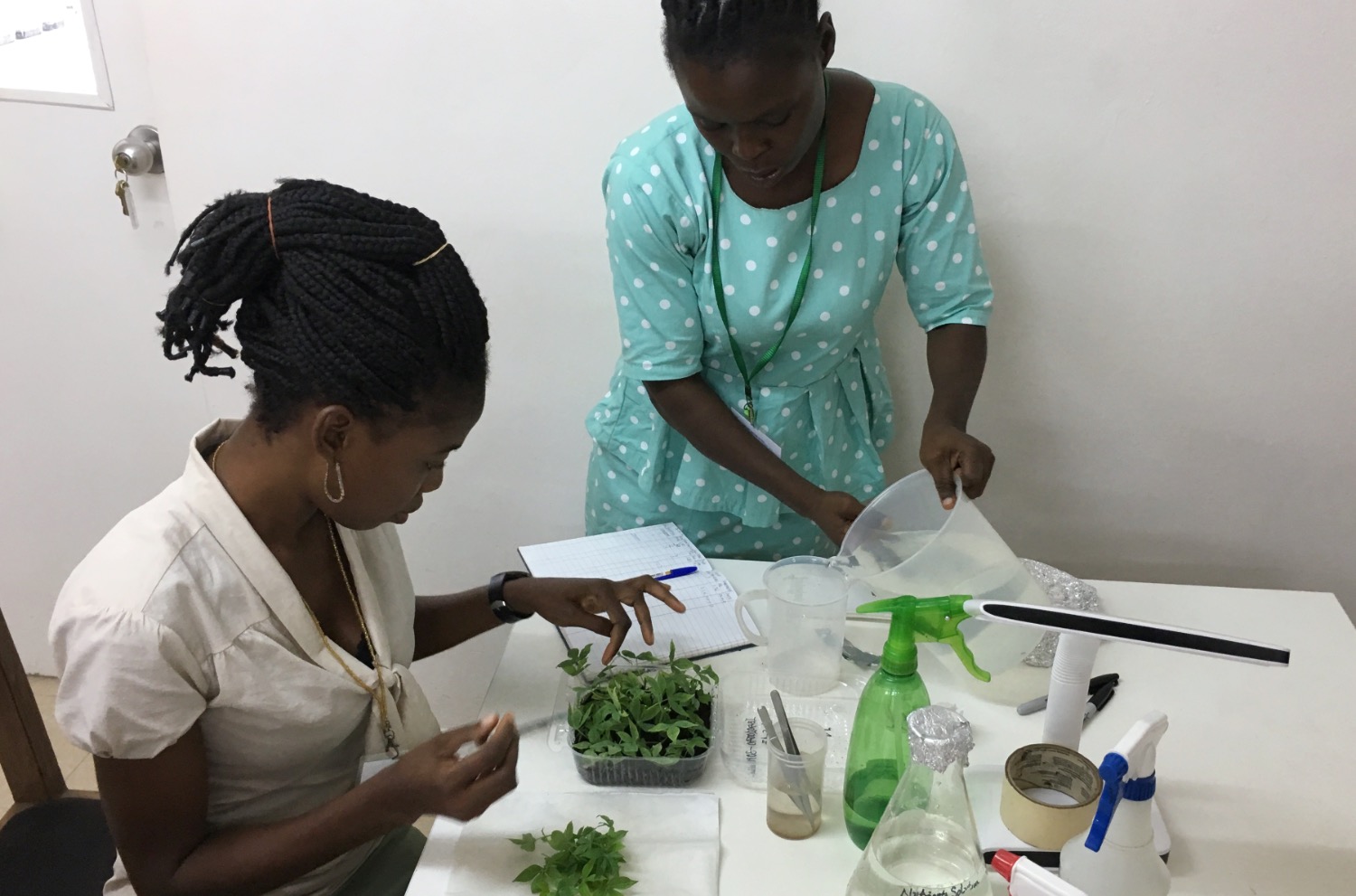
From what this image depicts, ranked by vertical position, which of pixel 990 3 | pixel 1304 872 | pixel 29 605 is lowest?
pixel 29 605

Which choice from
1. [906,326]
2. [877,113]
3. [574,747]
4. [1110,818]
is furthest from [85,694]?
[906,326]

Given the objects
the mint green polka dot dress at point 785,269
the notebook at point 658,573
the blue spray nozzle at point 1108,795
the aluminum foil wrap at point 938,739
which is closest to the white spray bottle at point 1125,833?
the blue spray nozzle at point 1108,795

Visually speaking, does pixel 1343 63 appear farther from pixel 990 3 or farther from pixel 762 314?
pixel 762 314

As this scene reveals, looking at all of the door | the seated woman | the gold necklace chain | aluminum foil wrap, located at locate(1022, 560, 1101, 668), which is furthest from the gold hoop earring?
the door

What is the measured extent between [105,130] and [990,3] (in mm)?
1713

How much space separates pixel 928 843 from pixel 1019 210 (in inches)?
48.2

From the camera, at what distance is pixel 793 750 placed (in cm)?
98

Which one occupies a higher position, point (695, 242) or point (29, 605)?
point (695, 242)

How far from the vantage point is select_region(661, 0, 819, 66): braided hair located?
1111 mm

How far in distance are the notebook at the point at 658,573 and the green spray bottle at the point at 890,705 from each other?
12.2 inches

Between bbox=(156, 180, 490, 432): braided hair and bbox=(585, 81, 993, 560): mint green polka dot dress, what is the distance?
460 mm

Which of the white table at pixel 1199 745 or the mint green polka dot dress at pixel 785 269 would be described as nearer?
the white table at pixel 1199 745

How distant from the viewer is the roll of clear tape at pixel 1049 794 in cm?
94

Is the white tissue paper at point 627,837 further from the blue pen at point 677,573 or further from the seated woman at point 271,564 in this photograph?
the blue pen at point 677,573
